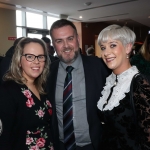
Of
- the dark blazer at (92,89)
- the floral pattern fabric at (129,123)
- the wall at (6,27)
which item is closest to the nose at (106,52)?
the floral pattern fabric at (129,123)

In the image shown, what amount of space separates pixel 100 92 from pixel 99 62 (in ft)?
1.18

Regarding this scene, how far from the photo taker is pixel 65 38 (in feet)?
6.81

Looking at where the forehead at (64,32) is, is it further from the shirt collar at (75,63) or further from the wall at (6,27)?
the wall at (6,27)

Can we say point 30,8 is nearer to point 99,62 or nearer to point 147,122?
point 99,62

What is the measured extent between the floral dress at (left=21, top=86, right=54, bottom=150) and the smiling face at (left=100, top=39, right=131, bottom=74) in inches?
25.3

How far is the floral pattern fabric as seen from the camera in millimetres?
1245

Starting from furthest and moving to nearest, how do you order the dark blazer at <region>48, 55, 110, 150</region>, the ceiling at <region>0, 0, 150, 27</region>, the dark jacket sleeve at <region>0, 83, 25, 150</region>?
the ceiling at <region>0, 0, 150, 27</region> < the dark blazer at <region>48, 55, 110, 150</region> < the dark jacket sleeve at <region>0, 83, 25, 150</region>

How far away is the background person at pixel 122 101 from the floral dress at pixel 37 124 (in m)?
0.43

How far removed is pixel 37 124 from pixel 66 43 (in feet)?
2.86

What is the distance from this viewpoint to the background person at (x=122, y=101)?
1.26 metres

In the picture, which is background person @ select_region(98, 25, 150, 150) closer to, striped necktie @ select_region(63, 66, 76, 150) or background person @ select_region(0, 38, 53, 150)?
striped necktie @ select_region(63, 66, 76, 150)

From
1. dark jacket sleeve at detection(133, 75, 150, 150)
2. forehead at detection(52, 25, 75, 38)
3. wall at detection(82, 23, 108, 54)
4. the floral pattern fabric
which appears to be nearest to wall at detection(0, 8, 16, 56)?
wall at detection(82, 23, 108, 54)

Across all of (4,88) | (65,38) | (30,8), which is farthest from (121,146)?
(30,8)

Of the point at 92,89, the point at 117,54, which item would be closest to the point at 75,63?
the point at 92,89
